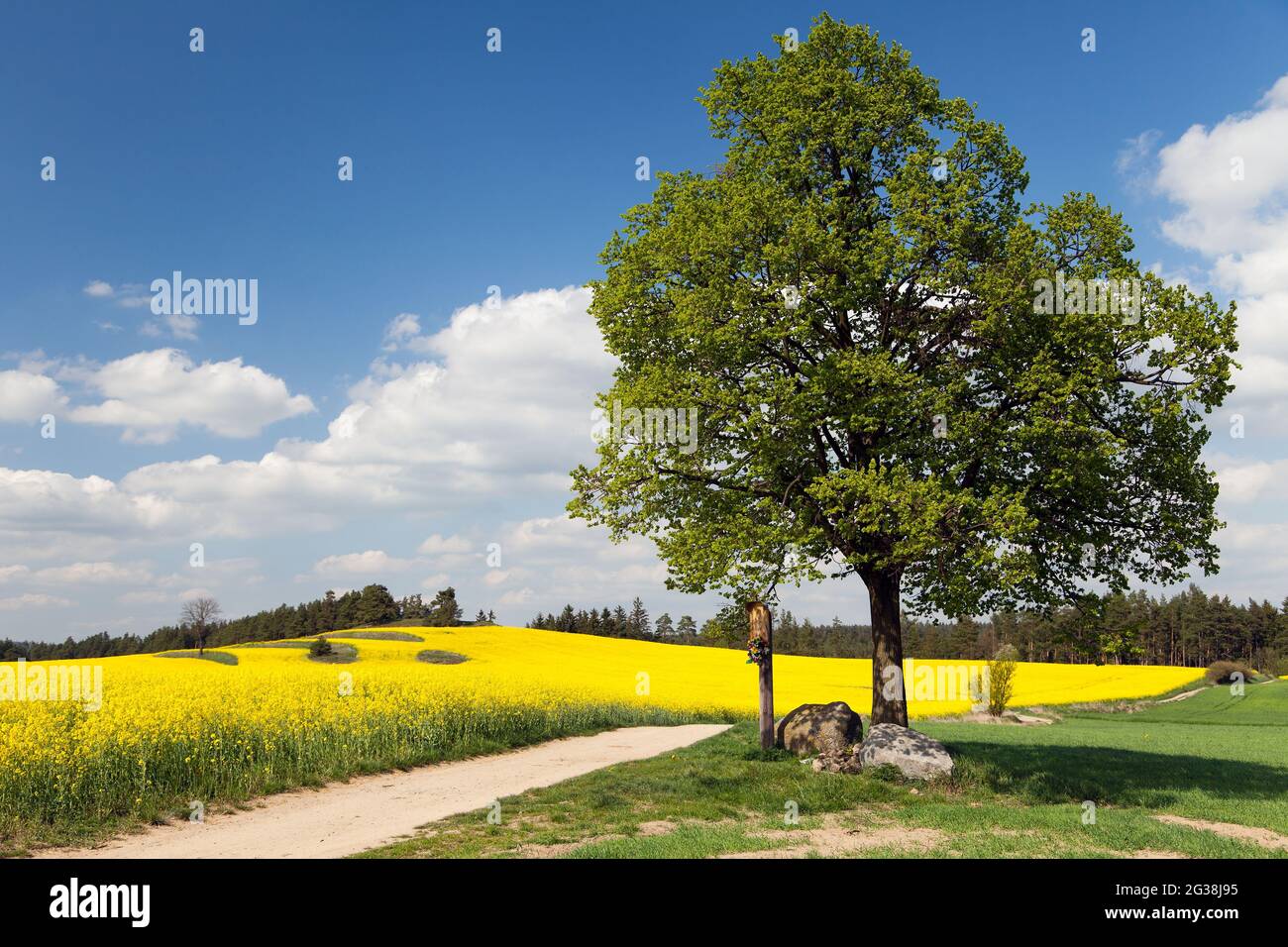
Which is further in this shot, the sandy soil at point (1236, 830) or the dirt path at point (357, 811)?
the sandy soil at point (1236, 830)

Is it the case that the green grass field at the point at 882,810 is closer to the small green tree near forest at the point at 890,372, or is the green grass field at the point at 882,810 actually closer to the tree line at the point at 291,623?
the small green tree near forest at the point at 890,372

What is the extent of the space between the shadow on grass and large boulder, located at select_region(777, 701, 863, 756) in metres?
2.61

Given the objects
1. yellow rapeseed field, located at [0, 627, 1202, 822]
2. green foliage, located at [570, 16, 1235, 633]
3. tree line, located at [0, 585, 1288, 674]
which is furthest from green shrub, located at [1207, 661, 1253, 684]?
green foliage, located at [570, 16, 1235, 633]

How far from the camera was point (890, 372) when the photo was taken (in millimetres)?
17406

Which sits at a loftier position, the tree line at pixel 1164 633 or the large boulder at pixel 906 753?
the large boulder at pixel 906 753

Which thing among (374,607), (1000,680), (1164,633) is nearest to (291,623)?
(374,607)

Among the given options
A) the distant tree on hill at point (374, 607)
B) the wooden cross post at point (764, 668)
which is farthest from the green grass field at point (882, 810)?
the distant tree on hill at point (374, 607)

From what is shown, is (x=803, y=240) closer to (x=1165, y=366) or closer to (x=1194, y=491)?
(x=1165, y=366)

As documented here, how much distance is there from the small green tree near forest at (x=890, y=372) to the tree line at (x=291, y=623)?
75373 millimetres

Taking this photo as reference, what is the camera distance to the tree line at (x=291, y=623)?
10050 centimetres

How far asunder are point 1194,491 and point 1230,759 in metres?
13.3
